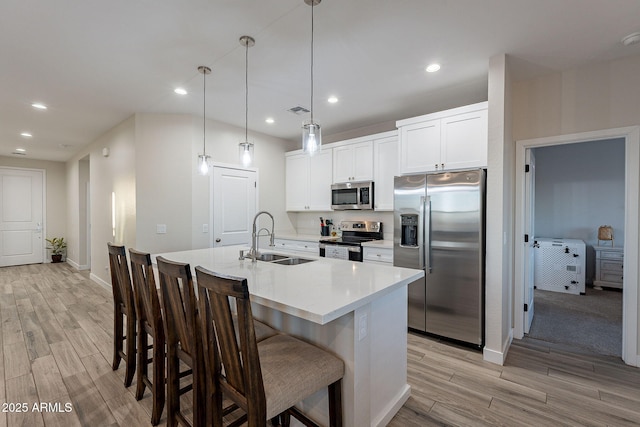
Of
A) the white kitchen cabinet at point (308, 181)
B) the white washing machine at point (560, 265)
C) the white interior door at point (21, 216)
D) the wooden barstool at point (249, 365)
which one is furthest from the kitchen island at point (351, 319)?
the white interior door at point (21, 216)

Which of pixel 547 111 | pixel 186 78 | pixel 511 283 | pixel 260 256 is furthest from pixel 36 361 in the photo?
pixel 547 111

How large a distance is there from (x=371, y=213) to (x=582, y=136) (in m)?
2.59

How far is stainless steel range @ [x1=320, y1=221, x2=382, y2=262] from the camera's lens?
3908 millimetres

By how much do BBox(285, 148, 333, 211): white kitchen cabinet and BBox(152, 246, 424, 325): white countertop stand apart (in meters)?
2.34

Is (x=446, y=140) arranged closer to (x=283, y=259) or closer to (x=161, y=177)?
(x=283, y=259)

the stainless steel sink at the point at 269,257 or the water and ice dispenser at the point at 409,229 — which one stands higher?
the water and ice dispenser at the point at 409,229

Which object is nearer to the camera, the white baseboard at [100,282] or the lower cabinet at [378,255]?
the lower cabinet at [378,255]

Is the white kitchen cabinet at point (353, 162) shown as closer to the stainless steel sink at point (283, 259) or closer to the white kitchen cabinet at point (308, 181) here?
the white kitchen cabinet at point (308, 181)

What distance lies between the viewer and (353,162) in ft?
14.4

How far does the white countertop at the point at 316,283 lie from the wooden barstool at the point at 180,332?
1.06 ft

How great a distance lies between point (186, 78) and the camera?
9.90ft

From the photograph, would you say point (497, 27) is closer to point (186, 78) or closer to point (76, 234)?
point (186, 78)

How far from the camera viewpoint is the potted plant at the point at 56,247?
7453 mm

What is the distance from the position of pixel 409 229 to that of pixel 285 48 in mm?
2213
